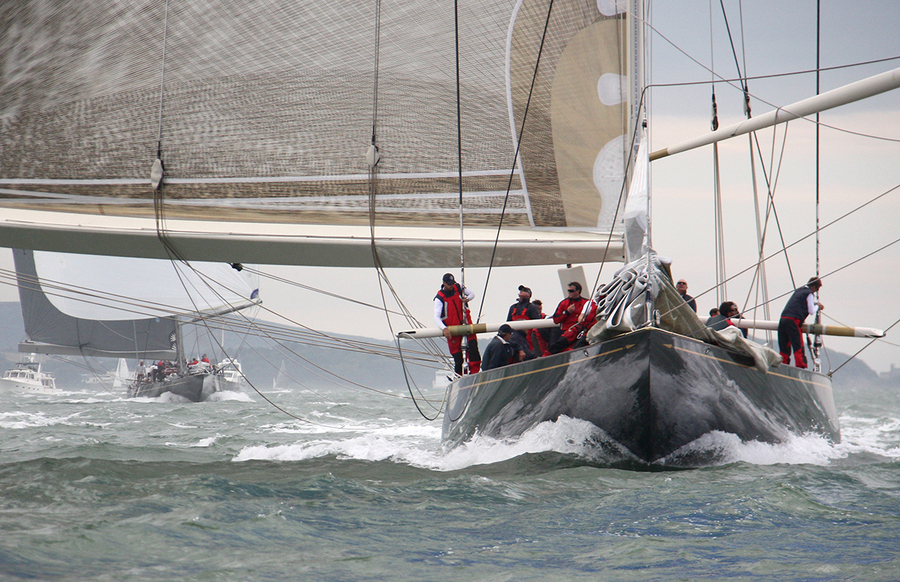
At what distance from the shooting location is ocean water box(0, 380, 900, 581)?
3.17 metres

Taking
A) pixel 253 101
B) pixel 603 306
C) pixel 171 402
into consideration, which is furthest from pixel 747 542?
pixel 171 402

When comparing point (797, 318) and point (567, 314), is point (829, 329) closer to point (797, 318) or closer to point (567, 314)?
point (797, 318)

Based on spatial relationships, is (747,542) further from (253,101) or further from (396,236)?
(253,101)

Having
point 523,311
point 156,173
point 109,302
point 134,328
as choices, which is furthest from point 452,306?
point 134,328

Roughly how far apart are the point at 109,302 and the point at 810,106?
3098 centimetres

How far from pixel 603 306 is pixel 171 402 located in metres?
31.0

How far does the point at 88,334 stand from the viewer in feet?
117

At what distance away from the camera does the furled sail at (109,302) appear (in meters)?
28.5

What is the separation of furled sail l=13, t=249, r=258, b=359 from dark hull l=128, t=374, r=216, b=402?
1657mm

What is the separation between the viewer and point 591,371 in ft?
18.5

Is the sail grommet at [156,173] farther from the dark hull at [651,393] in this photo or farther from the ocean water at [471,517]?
the dark hull at [651,393]

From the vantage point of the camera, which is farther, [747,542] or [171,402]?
[171,402]

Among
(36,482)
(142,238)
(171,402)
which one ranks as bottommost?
(171,402)

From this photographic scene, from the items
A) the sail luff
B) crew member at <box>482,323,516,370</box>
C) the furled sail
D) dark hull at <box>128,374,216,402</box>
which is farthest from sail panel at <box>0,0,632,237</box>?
dark hull at <box>128,374,216,402</box>
